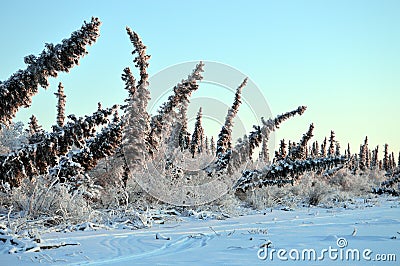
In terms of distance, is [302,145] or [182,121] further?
[182,121]

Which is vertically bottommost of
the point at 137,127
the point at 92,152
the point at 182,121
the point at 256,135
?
the point at 92,152

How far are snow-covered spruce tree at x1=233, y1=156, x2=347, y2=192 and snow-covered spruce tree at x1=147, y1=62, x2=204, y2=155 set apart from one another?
11.5ft

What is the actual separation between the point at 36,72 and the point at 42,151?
62.3 inches

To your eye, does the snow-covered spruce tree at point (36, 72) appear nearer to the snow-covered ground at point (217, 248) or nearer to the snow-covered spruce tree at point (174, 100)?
the snow-covered ground at point (217, 248)

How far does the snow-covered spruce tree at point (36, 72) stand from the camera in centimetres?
697

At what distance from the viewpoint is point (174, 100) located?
15.5 m

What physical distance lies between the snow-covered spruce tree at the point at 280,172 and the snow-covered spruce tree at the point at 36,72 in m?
7.92

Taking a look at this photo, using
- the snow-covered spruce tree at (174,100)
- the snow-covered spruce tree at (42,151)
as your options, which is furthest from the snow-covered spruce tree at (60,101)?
the snow-covered spruce tree at (42,151)

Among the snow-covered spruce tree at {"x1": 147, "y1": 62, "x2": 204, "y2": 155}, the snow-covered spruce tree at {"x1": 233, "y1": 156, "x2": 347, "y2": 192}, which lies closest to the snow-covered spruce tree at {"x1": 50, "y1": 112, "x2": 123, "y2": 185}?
the snow-covered spruce tree at {"x1": 147, "y1": 62, "x2": 204, "y2": 155}

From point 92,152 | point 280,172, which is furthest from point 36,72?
point 280,172

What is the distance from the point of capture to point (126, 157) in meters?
12.1

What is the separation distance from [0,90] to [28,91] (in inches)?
17.8

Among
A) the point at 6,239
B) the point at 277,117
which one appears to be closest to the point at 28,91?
the point at 6,239

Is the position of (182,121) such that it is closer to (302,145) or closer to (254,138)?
(302,145)
